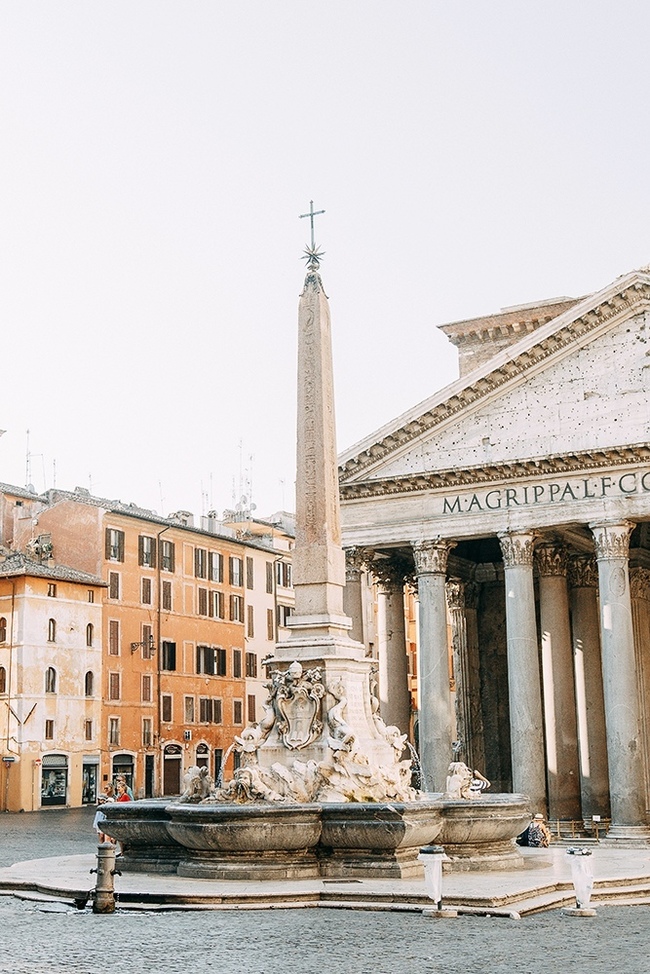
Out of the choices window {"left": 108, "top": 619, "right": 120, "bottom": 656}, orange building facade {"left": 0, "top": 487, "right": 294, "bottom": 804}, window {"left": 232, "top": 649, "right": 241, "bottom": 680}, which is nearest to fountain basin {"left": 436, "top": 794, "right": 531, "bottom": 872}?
orange building facade {"left": 0, "top": 487, "right": 294, "bottom": 804}

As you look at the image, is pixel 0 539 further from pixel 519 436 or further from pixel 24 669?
pixel 519 436

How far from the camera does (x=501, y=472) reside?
1105 inches

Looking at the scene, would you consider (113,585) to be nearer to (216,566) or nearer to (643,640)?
(216,566)

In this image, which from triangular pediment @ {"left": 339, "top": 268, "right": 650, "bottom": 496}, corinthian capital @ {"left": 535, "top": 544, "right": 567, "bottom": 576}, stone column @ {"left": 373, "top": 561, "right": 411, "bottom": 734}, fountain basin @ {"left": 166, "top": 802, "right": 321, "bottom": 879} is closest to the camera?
fountain basin @ {"left": 166, "top": 802, "right": 321, "bottom": 879}

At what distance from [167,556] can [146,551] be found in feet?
3.81

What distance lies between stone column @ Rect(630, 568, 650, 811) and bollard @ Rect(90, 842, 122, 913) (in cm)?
2265

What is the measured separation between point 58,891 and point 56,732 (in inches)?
1282

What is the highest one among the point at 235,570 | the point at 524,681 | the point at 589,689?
the point at 235,570

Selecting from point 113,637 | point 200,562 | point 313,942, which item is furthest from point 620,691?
point 200,562

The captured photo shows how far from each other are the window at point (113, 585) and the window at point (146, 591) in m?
1.43

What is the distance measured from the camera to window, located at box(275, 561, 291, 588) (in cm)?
5672

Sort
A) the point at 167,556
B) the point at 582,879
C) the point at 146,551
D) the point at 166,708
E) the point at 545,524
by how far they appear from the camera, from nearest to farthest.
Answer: the point at 582,879 < the point at 545,524 < the point at 166,708 < the point at 146,551 < the point at 167,556

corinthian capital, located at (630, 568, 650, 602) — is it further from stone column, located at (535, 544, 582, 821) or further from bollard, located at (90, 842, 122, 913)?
bollard, located at (90, 842, 122, 913)

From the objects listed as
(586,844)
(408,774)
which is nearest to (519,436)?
(586,844)
